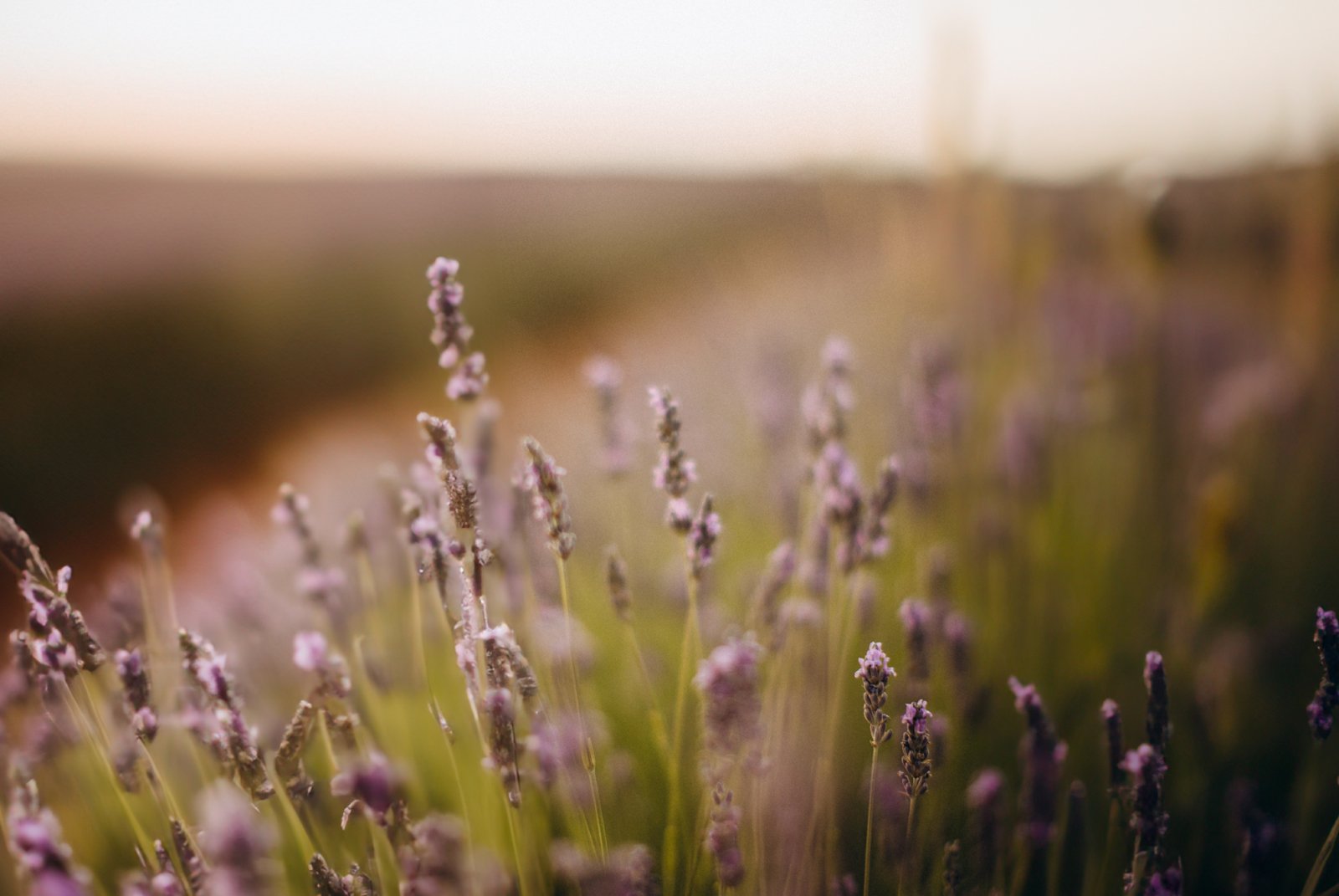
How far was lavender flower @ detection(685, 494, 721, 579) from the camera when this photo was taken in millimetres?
1076

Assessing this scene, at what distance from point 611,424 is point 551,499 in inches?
22.9

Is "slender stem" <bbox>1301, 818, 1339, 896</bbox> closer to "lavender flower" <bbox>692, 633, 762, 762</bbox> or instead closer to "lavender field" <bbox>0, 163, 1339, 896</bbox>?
"lavender field" <bbox>0, 163, 1339, 896</bbox>

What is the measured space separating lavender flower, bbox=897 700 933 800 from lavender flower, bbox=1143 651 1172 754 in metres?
0.30

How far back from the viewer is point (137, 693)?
1007mm

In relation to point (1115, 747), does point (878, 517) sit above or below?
above

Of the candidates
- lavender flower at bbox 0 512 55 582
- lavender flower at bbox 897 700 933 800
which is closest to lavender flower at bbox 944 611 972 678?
lavender flower at bbox 897 700 933 800

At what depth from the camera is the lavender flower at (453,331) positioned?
106 centimetres

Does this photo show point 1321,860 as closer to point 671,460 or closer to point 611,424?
point 671,460

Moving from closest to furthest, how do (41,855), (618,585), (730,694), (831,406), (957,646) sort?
(41,855)
(730,694)
(618,585)
(831,406)
(957,646)

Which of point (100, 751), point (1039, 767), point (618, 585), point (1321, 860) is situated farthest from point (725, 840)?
point (100, 751)

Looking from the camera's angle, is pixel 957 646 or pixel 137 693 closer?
pixel 137 693

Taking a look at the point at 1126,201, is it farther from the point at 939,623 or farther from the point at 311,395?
the point at 311,395

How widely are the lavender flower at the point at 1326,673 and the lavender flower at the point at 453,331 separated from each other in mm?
1131

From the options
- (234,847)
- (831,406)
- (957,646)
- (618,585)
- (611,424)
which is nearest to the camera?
(234,847)
